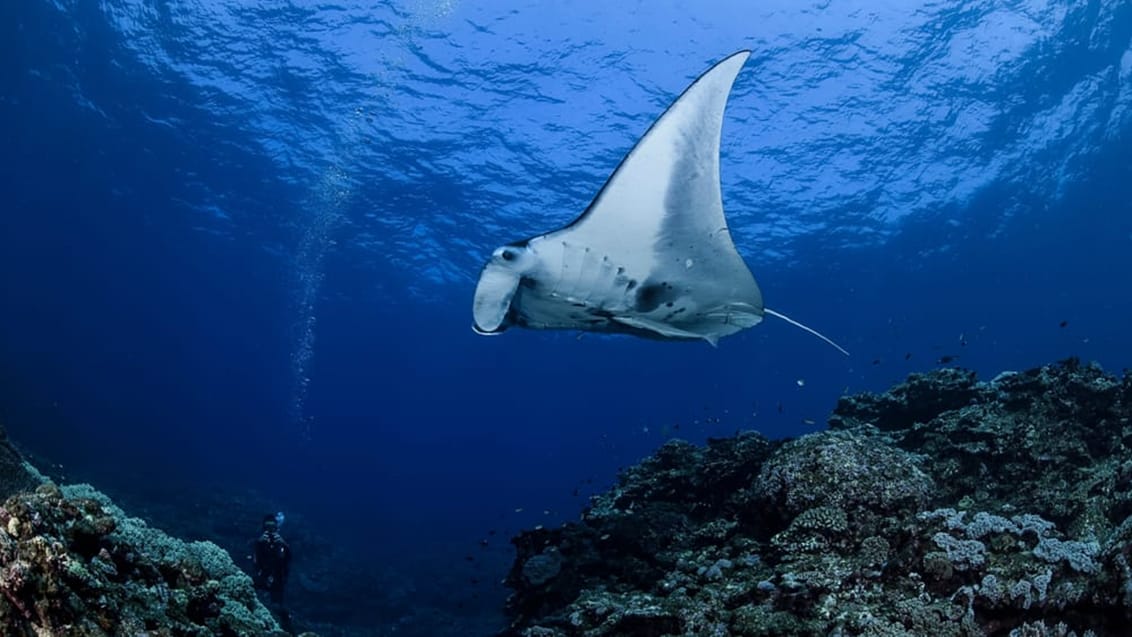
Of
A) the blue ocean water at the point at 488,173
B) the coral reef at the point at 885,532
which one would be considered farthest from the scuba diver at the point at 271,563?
the coral reef at the point at 885,532

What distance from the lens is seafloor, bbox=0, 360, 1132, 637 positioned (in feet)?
9.34

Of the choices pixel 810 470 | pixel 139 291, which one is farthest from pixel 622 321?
pixel 139 291

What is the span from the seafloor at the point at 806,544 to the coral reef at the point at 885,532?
0.02m

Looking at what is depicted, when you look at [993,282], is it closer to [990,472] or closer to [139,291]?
[990,472]

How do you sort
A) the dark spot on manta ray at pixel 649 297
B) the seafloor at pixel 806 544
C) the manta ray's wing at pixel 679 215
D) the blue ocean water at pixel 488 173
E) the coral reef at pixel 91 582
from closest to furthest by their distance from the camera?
the coral reef at pixel 91 582 < the seafloor at pixel 806 544 < the manta ray's wing at pixel 679 215 < the dark spot on manta ray at pixel 649 297 < the blue ocean water at pixel 488 173

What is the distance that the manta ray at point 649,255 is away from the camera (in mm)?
4480

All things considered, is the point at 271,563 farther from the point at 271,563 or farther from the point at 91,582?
the point at 91,582

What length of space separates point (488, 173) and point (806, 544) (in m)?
21.1

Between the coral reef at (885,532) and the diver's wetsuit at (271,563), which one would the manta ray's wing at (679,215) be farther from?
the diver's wetsuit at (271,563)

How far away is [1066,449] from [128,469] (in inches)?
1684

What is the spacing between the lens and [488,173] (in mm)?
24250

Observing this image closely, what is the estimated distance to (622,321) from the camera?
5.72 meters

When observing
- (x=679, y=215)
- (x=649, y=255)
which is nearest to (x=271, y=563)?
(x=649, y=255)

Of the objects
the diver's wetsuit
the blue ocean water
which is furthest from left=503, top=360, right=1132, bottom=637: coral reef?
the diver's wetsuit
